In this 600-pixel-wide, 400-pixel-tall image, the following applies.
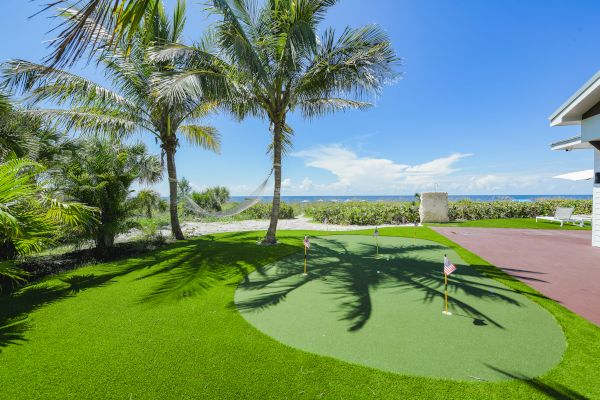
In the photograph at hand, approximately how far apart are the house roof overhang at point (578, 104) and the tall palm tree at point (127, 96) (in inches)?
377

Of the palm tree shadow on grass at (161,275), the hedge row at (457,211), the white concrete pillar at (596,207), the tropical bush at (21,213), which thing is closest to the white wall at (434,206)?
the hedge row at (457,211)

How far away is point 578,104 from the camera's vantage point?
6.82 metres

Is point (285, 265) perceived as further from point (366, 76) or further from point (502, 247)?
point (502, 247)

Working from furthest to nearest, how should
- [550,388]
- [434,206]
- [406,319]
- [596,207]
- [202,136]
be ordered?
[434,206] < [202,136] < [596,207] < [406,319] < [550,388]

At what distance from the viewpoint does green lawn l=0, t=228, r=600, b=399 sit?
230 centimetres

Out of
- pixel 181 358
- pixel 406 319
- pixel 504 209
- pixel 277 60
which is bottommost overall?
pixel 181 358

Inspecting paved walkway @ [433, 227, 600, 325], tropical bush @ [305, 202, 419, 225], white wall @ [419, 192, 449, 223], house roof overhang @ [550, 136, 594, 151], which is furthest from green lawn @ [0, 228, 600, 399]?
tropical bush @ [305, 202, 419, 225]

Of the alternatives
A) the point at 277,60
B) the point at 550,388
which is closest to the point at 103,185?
the point at 277,60

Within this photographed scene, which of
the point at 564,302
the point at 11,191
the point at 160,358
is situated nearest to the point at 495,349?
the point at 564,302

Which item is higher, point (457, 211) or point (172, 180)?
point (172, 180)

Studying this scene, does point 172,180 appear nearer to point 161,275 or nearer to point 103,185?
point 103,185

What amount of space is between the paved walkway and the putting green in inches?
29.4

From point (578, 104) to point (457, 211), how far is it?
9337 mm

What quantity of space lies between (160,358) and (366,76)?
7522 mm
